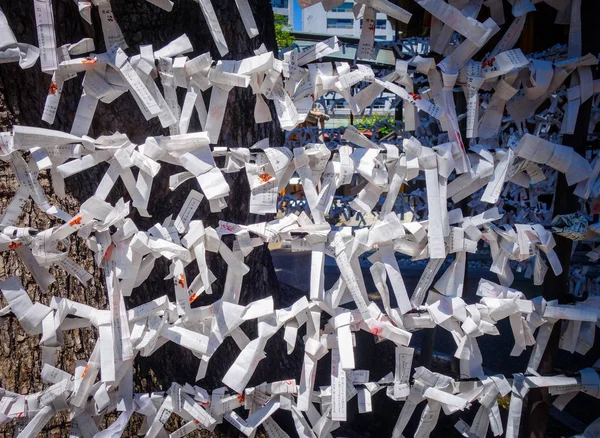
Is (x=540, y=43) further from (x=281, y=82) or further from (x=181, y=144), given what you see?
(x=181, y=144)

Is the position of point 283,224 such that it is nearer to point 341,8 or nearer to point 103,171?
point 103,171

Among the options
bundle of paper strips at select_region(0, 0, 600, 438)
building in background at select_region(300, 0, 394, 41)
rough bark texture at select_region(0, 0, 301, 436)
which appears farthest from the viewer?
building in background at select_region(300, 0, 394, 41)

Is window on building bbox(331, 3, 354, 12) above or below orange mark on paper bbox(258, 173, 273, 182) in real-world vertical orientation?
above

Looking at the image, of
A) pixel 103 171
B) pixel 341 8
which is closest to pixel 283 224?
pixel 103 171

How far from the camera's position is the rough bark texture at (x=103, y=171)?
1353 mm

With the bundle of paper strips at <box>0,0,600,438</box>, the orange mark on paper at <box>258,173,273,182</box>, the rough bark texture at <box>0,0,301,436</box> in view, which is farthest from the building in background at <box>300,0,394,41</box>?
the orange mark on paper at <box>258,173,273,182</box>

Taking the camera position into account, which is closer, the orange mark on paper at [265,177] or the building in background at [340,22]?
the orange mark on paper at [265,177]

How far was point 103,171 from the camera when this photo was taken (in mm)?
1496

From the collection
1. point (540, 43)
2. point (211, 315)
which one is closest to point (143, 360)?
point (211, 315)

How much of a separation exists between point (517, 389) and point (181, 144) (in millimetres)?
1192

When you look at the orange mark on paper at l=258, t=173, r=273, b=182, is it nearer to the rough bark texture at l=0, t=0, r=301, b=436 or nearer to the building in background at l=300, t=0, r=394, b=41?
the rough bark texture at l=0, t=0, r=301, b=436

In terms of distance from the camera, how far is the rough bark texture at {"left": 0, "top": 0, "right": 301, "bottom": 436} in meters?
1.35

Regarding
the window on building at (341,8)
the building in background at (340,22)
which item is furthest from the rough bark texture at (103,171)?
the building in background at (340,22)

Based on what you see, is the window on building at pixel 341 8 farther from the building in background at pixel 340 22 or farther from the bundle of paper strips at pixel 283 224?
the bundle of paper strips at pixel 283 224
